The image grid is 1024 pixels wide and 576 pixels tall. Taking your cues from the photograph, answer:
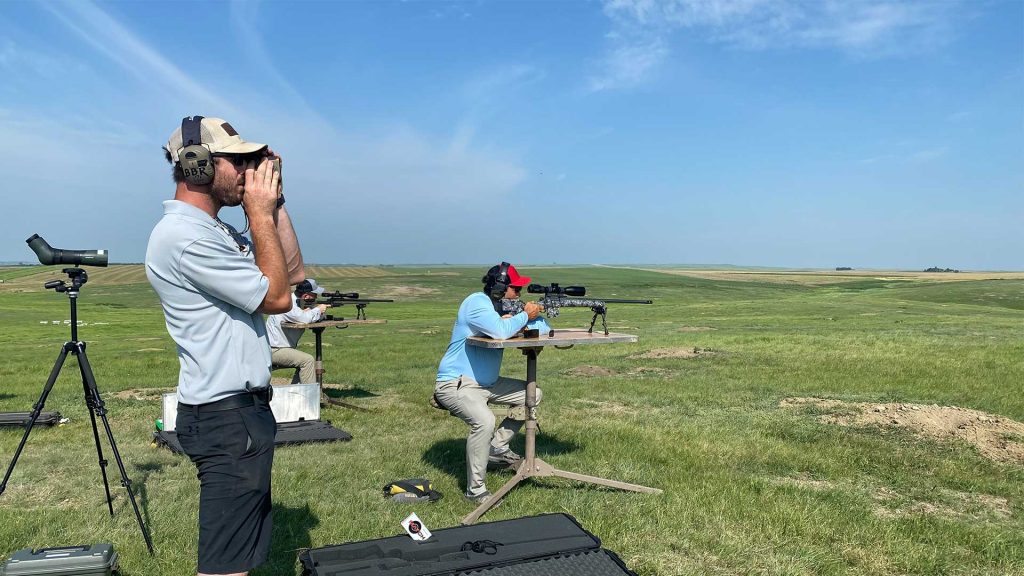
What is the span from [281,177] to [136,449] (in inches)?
283

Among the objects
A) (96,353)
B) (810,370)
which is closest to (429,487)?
(810,370)

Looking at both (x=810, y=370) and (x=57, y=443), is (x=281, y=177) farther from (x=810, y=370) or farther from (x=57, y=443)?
(x=810, y=370)

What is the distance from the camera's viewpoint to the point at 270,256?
2994 millimetres

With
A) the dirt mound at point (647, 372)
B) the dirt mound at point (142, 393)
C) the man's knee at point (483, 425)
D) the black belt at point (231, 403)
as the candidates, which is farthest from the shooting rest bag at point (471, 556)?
the dirt mound at point (647, 372)

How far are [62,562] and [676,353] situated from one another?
1628 centimetres

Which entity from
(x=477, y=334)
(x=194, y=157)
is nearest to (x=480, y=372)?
(x=477, y=334)

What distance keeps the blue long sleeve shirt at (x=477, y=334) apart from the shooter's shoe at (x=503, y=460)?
1118 mm

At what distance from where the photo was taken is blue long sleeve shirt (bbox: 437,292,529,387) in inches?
257

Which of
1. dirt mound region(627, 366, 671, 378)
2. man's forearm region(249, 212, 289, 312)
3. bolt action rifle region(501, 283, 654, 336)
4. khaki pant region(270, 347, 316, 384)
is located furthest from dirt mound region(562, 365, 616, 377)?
man's forearm region(249, 212, 289, 312)

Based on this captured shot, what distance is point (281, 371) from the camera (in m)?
17.9

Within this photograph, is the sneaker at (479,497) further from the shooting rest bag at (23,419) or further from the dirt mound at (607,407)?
the shooting rest bag at (23,419)

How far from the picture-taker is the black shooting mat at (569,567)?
154 inches

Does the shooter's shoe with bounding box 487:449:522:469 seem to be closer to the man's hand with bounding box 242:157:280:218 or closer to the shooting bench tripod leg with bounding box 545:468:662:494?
the shooting bench tripod leg with bounding box 545:468:662:494

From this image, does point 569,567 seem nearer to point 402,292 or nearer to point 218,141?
point 218,141
